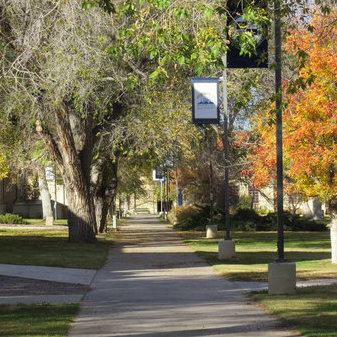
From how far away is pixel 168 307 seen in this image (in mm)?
13289

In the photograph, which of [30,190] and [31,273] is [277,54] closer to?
[31,273]

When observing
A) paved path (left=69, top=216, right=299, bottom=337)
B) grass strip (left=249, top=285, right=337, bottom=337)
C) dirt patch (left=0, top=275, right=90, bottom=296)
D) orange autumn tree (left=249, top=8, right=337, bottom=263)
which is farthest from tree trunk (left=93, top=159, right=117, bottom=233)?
grass strip (left=249, top=285, right=337, bottom=337)

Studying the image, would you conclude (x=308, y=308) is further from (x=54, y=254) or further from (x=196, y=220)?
(x=196, y=220)

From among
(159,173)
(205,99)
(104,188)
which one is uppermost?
(205,99)

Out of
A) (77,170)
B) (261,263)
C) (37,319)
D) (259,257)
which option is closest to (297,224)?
(77,170)

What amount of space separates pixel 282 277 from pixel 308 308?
229 cm

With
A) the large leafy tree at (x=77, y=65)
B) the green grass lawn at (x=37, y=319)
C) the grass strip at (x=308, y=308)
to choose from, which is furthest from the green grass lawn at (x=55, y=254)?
the green grass lawn at (x=37, y=319)

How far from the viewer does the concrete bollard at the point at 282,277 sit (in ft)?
49.0

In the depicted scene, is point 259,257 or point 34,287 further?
point 259,257

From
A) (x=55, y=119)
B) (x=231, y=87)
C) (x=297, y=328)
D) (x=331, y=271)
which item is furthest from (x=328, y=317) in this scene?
(x=55, y=119)

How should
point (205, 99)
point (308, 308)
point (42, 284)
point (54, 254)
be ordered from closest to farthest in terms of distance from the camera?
point (308, 308), point (42, 284), point (205, 99), point (54, 254)

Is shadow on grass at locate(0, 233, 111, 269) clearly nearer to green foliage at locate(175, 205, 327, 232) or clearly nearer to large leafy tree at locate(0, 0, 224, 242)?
large leafy tree at locate(0, 0, 224, 242)

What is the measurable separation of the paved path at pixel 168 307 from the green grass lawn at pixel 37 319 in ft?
0.69

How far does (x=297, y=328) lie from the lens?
10727mm
